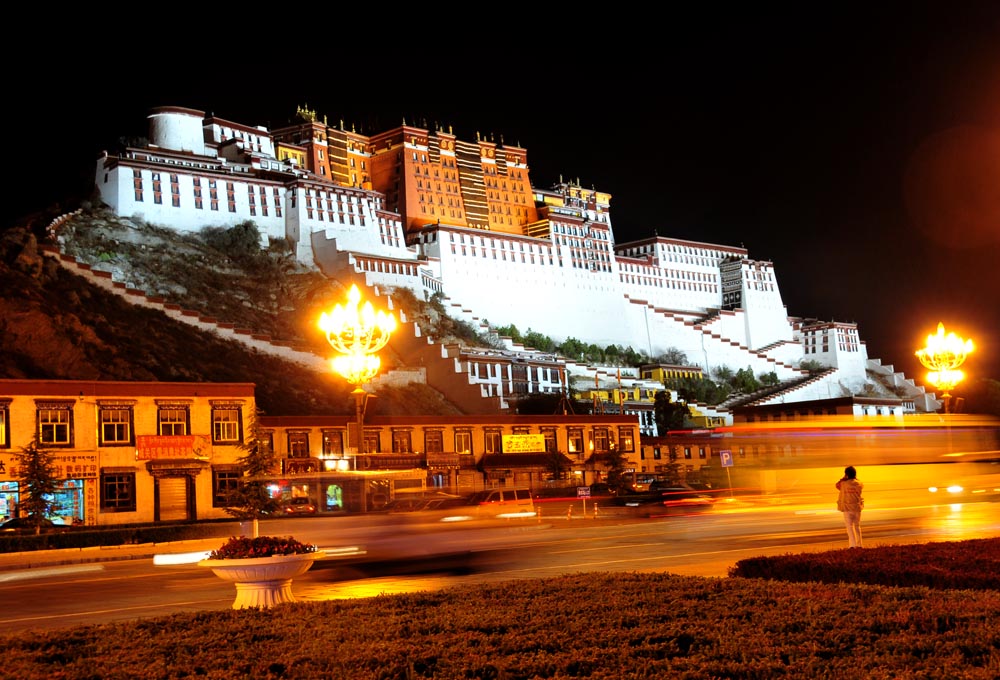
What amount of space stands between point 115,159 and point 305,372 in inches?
1090

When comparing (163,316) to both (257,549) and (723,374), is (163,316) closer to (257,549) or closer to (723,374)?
(257,549)

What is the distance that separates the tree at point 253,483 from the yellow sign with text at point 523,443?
1236 centimetres

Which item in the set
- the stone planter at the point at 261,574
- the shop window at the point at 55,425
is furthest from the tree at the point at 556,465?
the stone planter at the point at 261,574

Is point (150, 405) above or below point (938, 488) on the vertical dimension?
above

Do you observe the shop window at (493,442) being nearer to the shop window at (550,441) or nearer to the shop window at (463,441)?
the shop window at (463,441)

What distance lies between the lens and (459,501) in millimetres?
23906

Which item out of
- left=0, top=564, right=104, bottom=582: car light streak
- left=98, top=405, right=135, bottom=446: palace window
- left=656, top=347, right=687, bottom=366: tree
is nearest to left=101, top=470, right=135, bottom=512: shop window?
left=98, top=405, right=135, bottom=446: palace window

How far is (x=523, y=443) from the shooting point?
50344 millimetres

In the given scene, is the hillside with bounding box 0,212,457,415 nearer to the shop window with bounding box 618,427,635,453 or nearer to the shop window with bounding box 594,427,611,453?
the shop window with bounding box 594,427,611,453

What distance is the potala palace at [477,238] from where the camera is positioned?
8331cm

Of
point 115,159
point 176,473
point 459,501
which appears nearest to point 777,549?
point 459,501

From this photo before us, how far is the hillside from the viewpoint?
2050 inches

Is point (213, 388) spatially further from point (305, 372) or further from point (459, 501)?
point (305, 372)

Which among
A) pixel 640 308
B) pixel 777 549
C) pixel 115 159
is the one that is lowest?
pixel 777 549
